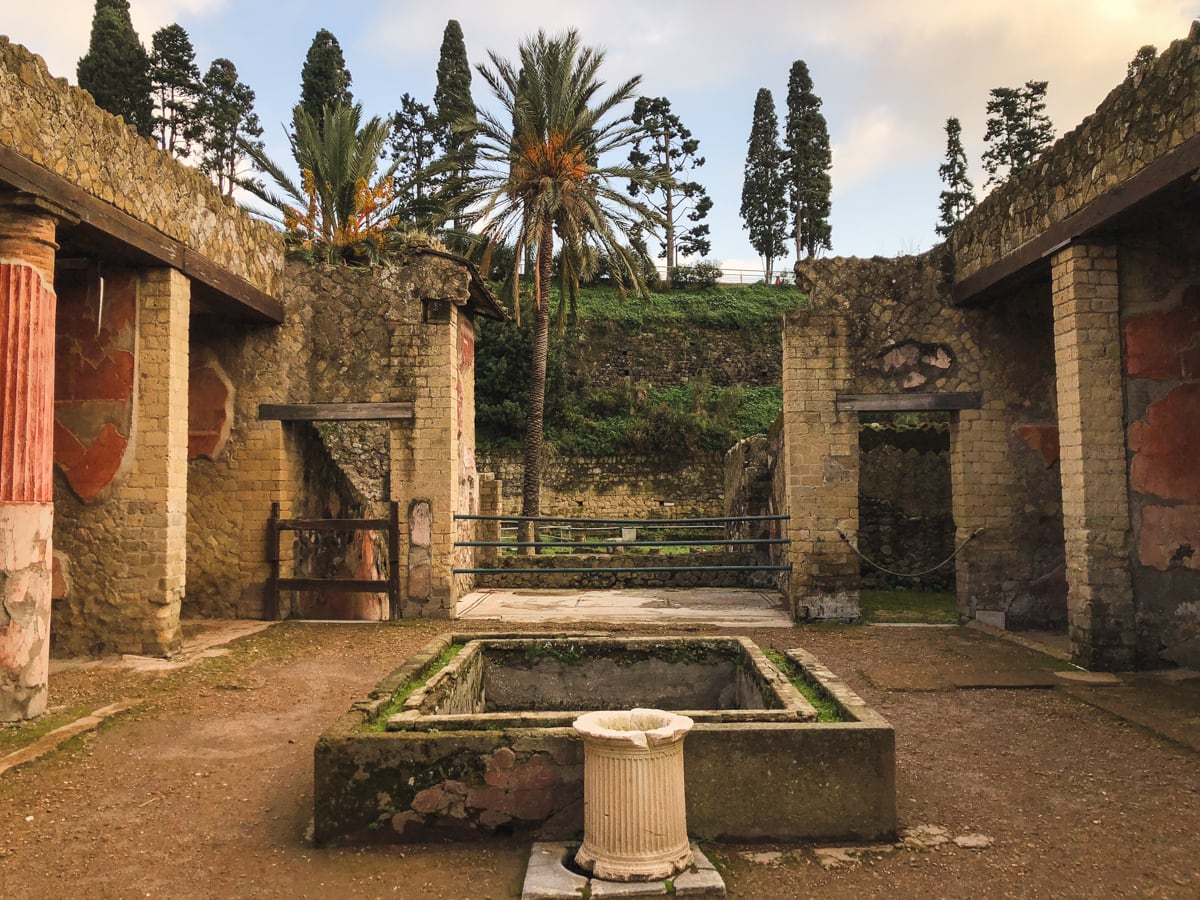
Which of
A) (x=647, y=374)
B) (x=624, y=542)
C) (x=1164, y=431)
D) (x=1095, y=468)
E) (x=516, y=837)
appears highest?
(x=647, y=374)

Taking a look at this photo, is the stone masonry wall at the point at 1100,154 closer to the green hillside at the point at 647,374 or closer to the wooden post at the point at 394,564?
the wooden post at the point at 394,564

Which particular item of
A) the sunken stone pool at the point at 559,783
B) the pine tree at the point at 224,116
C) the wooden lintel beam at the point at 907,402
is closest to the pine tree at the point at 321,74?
the pine tree at the point at 224,116

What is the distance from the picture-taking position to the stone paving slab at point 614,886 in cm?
322

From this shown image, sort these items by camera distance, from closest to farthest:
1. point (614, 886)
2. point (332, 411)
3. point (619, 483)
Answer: point (614, 886) < point (332, 411) < point (619, 483)

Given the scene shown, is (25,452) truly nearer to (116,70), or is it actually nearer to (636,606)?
(636,606)

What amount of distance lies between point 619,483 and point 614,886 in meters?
22.5

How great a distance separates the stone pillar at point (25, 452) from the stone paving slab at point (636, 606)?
485 centimetres

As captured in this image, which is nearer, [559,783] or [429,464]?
[559,783]

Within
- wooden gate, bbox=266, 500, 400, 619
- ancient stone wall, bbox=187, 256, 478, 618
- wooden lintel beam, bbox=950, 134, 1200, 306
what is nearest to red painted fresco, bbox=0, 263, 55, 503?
wooden gate, bbox=266, 500, 400, 619

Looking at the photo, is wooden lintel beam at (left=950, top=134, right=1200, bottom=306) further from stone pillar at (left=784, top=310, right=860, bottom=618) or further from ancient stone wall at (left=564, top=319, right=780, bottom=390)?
ancient stone wall at (left=564, top=319, right=780, bottom=390)

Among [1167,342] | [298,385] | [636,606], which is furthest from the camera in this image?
[636,606]

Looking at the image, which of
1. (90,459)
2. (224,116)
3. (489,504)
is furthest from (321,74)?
(90,459)

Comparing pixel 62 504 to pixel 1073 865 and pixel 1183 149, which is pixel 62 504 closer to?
pixel 1073 865

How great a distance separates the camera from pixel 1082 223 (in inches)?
296
